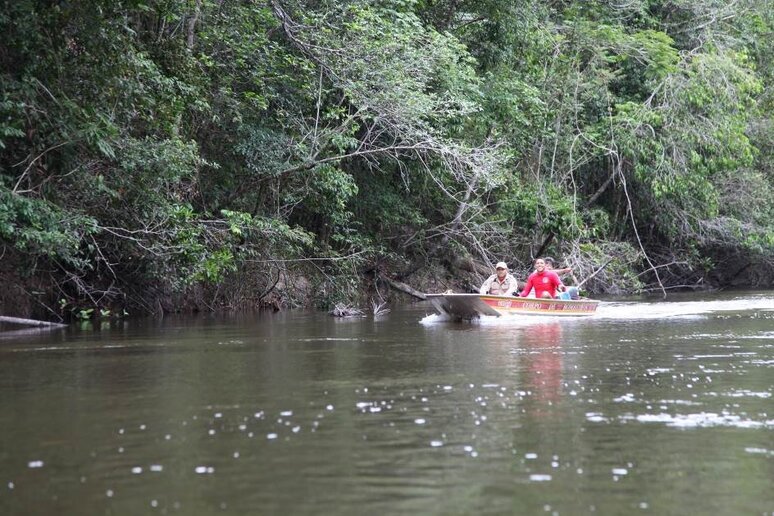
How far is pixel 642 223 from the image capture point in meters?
35.6

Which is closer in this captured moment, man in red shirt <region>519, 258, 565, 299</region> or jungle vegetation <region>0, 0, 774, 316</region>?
jungle vegetation <region>0, 0, 774, 316</region>

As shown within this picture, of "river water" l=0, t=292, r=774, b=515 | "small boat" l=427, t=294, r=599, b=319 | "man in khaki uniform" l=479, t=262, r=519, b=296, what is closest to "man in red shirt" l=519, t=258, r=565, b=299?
"man in khaki uniform" l=479, t=262, r=519, b=296

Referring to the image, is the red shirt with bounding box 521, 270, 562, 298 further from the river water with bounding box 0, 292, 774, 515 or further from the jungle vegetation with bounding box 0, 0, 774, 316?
the river water with bounding box 0, 292, 774, 515

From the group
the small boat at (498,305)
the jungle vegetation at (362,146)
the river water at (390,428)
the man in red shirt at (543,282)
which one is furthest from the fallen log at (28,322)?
the man in red shirt at (543,282)

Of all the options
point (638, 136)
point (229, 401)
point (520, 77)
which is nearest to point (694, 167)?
point (638, 136)

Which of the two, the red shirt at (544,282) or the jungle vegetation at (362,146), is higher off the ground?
the jungle vegetation at (362,146)

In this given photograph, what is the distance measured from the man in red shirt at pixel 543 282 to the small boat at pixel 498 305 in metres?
0.73

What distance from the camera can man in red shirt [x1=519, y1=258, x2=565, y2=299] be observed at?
20941 millimetres

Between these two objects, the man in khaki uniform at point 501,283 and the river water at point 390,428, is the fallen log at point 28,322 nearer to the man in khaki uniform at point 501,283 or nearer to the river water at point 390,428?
the river water at point 390,428

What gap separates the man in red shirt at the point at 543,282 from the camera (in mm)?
20941

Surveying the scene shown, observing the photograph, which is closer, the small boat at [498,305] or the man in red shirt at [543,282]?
the small boat at [498,305]

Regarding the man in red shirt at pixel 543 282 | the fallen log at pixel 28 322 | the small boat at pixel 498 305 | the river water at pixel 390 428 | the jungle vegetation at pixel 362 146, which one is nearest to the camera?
the river water at pixel 390 428

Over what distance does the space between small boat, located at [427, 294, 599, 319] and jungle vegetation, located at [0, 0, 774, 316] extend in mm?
4024

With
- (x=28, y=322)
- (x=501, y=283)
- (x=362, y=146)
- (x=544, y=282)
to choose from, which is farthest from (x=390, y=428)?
(x=362, y=146)
